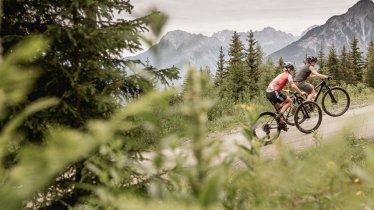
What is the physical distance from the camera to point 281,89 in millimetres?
12641

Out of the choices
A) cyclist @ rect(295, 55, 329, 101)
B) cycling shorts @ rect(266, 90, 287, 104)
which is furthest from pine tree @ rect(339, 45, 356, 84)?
cycling shorts @ rect(266, 90, 287, 104)

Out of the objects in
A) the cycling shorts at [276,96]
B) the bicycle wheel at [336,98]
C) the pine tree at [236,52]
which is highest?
the pine tree at [236,52]

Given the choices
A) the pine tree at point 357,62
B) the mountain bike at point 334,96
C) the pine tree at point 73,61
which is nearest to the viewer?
the pine tree at point 73,61

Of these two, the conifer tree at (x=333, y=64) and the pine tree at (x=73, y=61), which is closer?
the pine tree at (x=73, y=61)

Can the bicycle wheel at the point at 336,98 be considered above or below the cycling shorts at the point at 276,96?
below

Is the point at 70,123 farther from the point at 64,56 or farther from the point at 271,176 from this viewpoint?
the point at 271,176

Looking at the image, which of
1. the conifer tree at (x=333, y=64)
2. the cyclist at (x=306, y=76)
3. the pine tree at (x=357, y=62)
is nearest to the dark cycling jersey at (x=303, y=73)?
the cyclist at (x=306, y=76)

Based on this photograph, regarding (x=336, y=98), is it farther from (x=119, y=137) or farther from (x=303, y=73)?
(x=119, y=137)

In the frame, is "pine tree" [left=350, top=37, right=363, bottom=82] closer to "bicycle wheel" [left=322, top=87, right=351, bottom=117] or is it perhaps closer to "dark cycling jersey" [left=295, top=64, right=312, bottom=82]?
"bicycle wheel" [left=322, top=87, right=351, bottom=117]

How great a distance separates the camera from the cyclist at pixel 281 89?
12.4m

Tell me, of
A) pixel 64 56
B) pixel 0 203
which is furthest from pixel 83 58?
pixel 0 203

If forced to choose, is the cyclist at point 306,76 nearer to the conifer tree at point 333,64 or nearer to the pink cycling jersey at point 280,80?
the pink cycling jersey at point 280,80

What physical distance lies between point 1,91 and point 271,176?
2.82ft

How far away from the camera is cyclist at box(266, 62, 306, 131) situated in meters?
12.4
